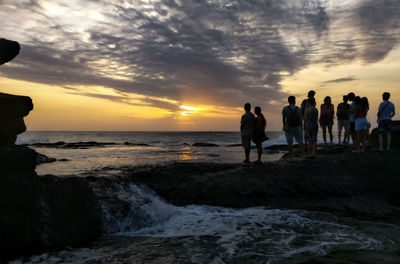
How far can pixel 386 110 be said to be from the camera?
983 centimetres

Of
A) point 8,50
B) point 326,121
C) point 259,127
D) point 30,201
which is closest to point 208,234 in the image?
point 30,201

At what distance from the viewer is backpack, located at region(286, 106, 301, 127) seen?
9.02m

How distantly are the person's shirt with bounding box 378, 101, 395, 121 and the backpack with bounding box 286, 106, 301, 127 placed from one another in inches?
145

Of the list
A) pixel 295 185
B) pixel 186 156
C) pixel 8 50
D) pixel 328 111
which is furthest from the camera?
pixel 186 156

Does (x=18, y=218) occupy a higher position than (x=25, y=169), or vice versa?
(x=25, y=169)

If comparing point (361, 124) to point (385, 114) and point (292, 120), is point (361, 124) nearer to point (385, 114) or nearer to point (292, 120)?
point (385, 114)

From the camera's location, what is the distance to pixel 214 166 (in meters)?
9.64

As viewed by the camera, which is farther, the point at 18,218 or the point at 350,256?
the point at 18,218

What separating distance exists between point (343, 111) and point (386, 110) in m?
2.62

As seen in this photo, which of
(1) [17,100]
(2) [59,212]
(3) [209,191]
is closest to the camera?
(2) [59,212]

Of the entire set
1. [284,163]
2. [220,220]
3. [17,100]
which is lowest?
[220,220]

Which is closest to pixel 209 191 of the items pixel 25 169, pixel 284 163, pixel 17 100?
pixel 284 163

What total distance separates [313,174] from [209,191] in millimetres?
3652

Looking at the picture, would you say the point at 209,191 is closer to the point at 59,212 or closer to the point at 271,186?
A: the point at 271,186
